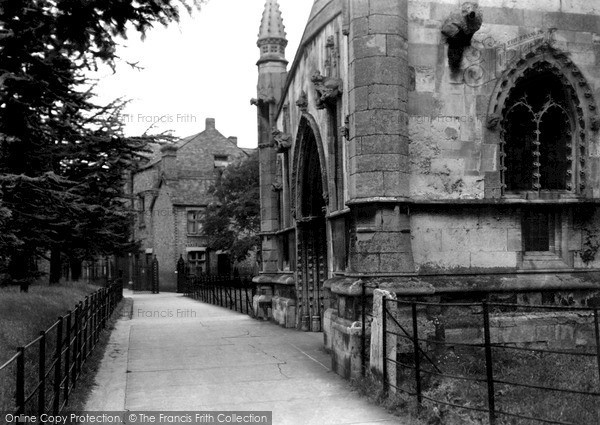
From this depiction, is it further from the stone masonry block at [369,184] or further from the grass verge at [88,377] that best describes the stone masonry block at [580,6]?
the grass verge at [88,377]

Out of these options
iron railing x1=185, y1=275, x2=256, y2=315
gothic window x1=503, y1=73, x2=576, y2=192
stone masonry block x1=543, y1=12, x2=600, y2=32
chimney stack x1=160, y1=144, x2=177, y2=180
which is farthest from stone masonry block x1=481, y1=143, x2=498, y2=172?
chimney stack x1=160, y1=144, x2=177, y2=180

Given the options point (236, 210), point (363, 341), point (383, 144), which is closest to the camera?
point (363, 341)

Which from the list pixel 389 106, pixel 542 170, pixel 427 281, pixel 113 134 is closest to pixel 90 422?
pixel 427 281

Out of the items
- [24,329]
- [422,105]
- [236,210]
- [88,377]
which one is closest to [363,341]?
[422,105]

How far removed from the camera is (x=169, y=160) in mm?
49531

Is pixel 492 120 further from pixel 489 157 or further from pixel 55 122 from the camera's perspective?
pixel 55 122

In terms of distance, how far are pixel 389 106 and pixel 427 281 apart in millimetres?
2485

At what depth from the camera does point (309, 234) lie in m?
16.9

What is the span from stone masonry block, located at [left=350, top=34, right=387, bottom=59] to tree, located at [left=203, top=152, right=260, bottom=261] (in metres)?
28.2

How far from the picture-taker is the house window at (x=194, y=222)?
49062 mm

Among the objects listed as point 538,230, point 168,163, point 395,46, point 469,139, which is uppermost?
point 168,163

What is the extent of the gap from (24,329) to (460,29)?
7.74 m

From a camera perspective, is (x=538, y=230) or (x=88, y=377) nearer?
(x=88, y=377)

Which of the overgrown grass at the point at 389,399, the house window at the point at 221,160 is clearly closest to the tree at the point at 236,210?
the house window at the point at 221,160
